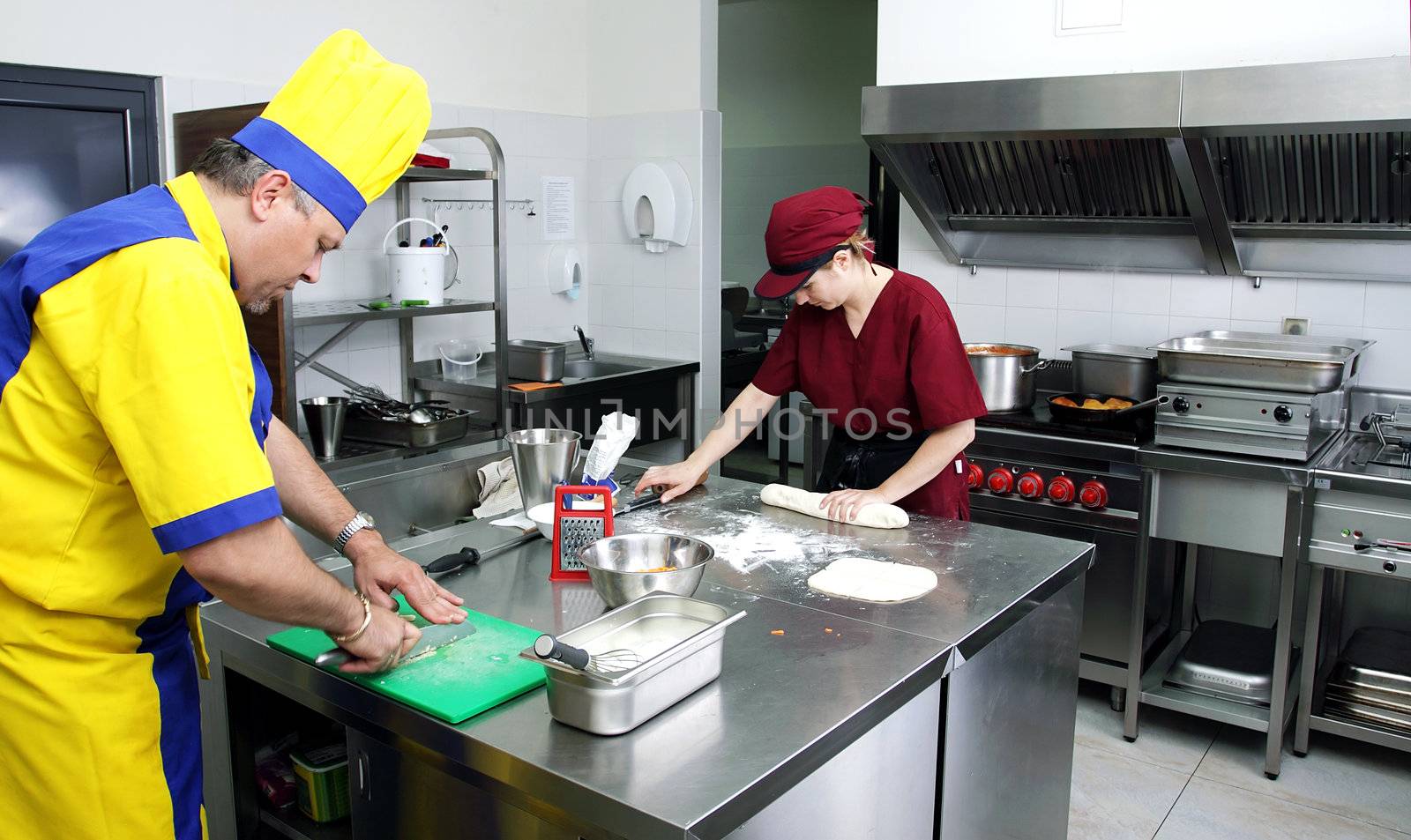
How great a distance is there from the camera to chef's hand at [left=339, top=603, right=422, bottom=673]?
5.31 ft

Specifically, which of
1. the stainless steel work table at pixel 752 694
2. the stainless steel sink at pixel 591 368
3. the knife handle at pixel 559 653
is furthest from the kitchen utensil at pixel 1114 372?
the knife handle at pixel 559 653

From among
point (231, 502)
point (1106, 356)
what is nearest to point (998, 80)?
point (1106, 356)

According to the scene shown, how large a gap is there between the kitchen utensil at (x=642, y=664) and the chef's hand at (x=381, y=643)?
0.20 metres

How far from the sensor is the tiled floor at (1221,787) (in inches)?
121

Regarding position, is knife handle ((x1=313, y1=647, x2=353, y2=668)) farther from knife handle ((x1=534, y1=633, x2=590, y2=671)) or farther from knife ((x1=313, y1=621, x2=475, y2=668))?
knife handle ((x1=534, y1=633, x2=590, y2=671))

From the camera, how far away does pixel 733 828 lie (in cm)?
137

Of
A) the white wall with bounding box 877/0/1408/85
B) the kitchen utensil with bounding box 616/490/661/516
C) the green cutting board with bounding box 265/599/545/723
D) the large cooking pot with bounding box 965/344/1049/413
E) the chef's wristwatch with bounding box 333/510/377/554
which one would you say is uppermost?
the white wall with bounding box 877/0/1408/85

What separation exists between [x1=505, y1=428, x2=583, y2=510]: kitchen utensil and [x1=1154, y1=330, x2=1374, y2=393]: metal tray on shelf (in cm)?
200

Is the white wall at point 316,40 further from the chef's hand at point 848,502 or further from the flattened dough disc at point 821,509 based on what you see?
the chef's hand at point 848,502

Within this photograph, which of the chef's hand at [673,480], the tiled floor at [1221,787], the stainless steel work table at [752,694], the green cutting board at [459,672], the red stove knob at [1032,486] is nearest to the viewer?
the stainless steel work table at [752,694]

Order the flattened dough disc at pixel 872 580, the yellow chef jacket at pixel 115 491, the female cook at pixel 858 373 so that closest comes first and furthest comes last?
the yellow chef jacket at pixel 115 491 → the flattened dough disc at pixel 872 580 → the female cook at pixel 858 373

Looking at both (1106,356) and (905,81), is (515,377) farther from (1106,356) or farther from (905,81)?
(1106,356)

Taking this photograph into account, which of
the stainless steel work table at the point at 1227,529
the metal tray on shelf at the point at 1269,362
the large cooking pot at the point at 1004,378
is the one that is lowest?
the stainless steel work table at the point at 1227,529

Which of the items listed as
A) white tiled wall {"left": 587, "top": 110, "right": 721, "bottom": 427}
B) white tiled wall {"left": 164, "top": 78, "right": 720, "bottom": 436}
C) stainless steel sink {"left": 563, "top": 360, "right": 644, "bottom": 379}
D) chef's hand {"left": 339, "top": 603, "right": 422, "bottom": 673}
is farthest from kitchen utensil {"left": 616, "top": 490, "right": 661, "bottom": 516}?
white tiled wall {"left": 587, "top": 110, "right": 721, "bottom": 427}
